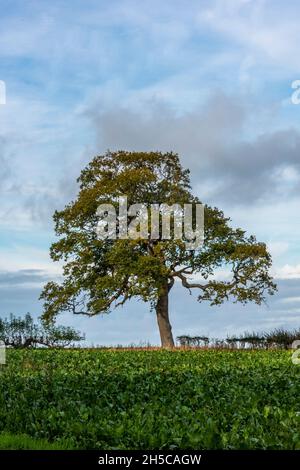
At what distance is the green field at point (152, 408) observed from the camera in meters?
11.3

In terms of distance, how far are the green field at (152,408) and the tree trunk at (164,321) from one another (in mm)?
17294

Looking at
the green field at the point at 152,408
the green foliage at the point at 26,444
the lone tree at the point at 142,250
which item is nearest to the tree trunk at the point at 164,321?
the lone tree at the point at 142,250

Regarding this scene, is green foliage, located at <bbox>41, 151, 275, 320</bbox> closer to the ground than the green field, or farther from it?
farther from it

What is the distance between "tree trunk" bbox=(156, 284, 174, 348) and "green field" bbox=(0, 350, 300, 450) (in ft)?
56.7

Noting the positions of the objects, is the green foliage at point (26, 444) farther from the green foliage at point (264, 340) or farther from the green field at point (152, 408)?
the green foliage at point (264, 340)

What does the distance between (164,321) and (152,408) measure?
27.5 meters

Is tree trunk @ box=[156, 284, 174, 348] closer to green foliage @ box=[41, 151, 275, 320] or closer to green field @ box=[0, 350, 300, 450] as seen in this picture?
green foliage @ box=[41, 151, 275, 320]

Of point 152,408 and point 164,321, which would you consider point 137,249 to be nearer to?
point 164,321

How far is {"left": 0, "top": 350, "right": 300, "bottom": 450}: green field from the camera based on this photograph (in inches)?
447

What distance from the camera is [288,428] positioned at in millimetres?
12078

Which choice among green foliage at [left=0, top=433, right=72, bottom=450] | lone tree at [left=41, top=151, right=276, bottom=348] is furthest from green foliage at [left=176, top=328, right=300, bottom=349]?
green foliage at [left=0, top=433, right=72, bottom=450]

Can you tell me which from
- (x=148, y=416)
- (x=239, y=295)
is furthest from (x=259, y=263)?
(x=148, y=416)

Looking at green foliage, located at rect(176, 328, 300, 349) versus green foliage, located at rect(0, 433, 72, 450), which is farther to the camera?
green foliage, located at rect(176, 328, 300, 349)
